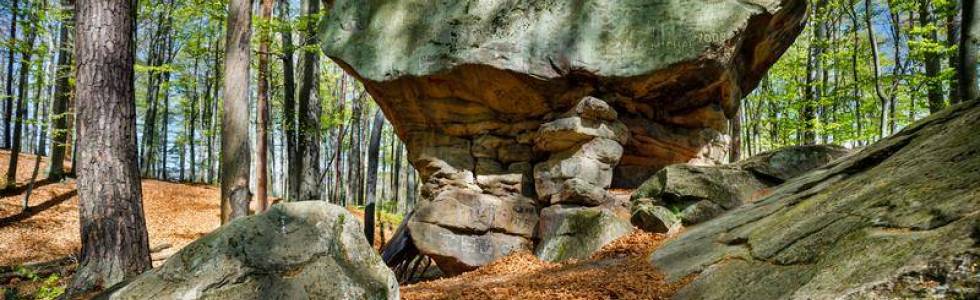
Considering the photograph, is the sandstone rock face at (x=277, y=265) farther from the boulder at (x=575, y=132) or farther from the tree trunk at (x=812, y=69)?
the tree trunk at (x=812, y=69)

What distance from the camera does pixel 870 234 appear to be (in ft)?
8.55

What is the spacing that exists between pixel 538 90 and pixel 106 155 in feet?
18.4

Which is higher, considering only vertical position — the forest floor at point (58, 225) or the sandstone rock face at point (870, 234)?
the sandstone rock face at point (870, 234)

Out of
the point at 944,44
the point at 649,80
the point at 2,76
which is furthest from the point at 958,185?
the point at 2,76

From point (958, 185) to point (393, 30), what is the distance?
7.68 m

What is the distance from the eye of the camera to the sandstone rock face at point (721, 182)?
5965 mm

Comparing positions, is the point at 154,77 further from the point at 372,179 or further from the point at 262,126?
the point at 262,126

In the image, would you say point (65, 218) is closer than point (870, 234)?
No

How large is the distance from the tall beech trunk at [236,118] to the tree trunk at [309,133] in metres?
2.24

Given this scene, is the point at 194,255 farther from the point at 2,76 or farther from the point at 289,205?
the point at 2,76

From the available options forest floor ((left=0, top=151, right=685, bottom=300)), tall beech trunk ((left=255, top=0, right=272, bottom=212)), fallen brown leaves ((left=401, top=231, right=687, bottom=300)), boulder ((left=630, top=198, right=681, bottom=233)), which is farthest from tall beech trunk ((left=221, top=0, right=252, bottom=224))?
boulder ((left=630, top=198, right=681, bottom=233))

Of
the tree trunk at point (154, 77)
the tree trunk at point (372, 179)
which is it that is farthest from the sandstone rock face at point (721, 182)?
the tree trunk at point (154, 77)

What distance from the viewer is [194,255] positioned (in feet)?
11.2

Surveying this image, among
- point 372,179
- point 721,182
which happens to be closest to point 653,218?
point 721,182
